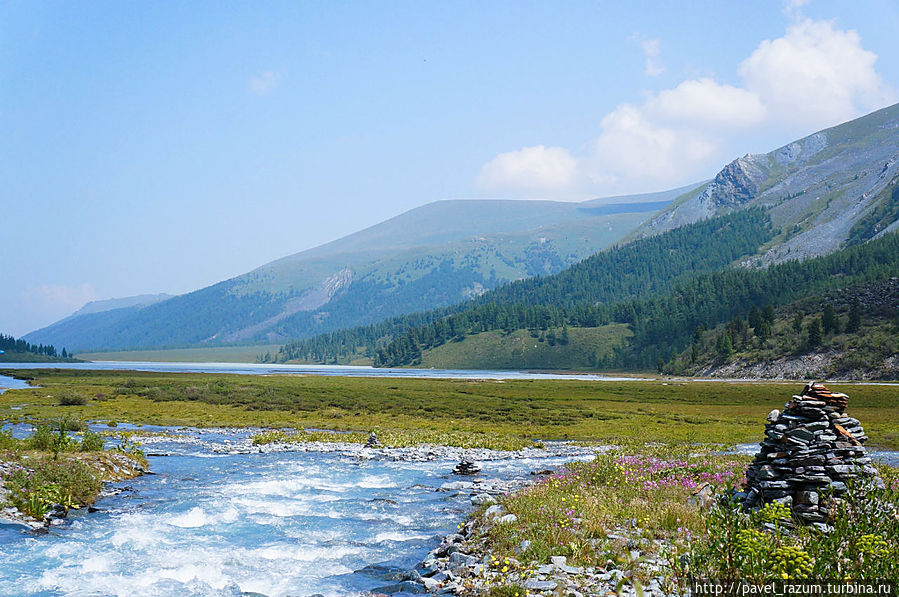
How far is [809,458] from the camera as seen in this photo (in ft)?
52.4

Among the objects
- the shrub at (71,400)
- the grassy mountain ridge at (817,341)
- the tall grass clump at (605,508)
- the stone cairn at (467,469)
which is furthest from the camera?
the grassy mountain ridge at (817,341)

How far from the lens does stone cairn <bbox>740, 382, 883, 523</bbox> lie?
607 inches

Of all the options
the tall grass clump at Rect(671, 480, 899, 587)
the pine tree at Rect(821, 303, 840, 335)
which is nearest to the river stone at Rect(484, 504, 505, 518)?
the tall grass clump at Rect(671, 480, 899, 587)

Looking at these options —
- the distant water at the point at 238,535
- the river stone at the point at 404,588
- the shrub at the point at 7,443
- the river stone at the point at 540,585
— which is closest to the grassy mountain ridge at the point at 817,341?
the distant water at the point at 238,535

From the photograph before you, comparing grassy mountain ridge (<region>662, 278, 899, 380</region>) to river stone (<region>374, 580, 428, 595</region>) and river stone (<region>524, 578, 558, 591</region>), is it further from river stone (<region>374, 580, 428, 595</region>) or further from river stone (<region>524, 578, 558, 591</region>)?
river stone (<region>374, 580, 428, 595</region>)

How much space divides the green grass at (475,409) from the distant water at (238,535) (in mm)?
21964

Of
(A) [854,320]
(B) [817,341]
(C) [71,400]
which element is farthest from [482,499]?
(A) [854,320]

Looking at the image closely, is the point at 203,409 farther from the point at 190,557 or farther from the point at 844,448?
the point at 844,448

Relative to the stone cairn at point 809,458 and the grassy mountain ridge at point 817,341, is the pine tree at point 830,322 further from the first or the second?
the stone cairn at point 809,458

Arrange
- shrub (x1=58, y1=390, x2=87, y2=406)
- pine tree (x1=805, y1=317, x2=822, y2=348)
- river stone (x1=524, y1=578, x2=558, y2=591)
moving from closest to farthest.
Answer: river stone (x1=524, y1=578, x2=558, y2=591), shrub (x1=58, y1=390, x2=87, y2=406), pine tree (x1=805, y1=317, x2=822, y2=348)

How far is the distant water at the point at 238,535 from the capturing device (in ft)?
48.8

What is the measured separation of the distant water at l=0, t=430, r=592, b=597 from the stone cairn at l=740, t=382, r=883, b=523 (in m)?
9.77

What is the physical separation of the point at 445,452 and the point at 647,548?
2618 cm

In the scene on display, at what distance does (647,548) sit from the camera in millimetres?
14484
